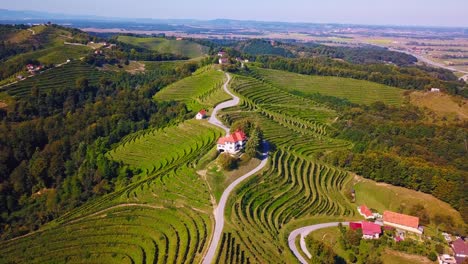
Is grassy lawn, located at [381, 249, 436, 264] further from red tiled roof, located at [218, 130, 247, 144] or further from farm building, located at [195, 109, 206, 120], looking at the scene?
farm building, located at [195, 109, 206, 120]

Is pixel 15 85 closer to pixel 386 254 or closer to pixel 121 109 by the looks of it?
pixel 121 109

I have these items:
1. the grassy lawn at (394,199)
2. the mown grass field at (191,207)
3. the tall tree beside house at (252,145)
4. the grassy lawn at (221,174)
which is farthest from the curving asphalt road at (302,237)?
the tall tree beside house at (252,145)

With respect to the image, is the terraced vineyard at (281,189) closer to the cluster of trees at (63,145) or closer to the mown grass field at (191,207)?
the mown grass field at (191,207)

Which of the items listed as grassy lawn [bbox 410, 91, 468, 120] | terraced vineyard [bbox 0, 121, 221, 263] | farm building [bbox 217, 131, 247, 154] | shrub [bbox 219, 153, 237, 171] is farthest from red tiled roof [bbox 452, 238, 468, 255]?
grassy lawn [bbox 410, 91, 468, 120]

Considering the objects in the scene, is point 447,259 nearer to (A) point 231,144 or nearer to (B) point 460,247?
(B) point 460,247

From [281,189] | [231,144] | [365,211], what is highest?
[231,144]

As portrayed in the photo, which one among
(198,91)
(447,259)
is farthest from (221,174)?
(198,91)

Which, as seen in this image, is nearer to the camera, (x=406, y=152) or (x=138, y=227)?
(x=138, y=227)
